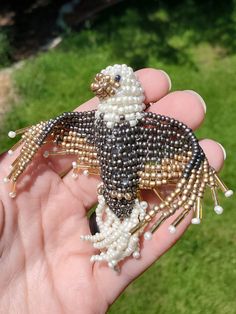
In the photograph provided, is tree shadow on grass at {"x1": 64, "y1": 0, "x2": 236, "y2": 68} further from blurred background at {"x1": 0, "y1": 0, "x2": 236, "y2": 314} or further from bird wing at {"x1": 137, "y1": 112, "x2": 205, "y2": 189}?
bird wing at {"x1": 137, "y1": 112, "x2": 205, "y2": 189}

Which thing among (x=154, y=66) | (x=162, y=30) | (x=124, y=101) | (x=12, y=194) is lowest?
(x=162, y=30)

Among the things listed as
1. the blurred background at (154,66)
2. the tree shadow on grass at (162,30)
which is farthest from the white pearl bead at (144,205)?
the tree shadow on grass at (162,30)

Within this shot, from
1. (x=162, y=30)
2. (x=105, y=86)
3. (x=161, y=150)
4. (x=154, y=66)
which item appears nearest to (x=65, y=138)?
(x=105, y=86)

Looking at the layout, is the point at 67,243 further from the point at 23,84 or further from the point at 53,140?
the point at 23,84

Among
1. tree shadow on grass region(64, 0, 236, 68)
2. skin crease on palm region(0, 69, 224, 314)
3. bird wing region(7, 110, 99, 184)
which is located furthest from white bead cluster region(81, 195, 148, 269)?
tree shadow on grass region(64, 0, 236, 68)

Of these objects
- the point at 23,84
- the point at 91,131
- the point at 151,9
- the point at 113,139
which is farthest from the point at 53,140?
the point at 151,9

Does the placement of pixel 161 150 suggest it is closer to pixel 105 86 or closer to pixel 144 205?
pixel 144 205
